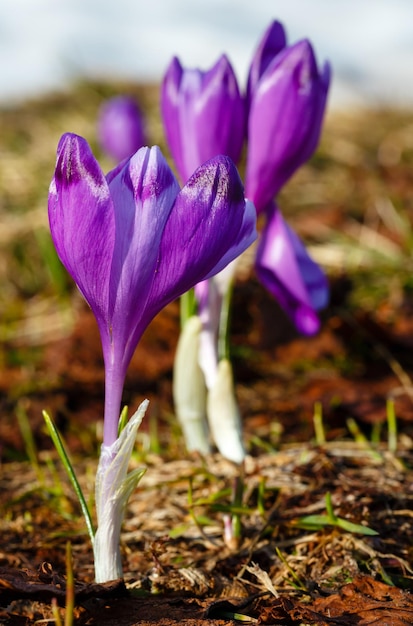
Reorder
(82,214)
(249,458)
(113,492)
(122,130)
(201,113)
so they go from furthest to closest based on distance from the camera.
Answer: (122,130), (249,458), (201,113), (113,492), (82,214)

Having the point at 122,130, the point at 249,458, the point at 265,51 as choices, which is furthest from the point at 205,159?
the point at 122,130

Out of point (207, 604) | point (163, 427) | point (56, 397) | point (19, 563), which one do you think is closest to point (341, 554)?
point (207, 604)

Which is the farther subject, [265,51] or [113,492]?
[265,51]

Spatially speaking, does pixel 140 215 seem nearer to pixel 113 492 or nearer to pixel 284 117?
pixel 113 492

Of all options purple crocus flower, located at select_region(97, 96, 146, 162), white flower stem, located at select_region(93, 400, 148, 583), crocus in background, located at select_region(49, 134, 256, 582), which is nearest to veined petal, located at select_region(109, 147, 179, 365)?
crocus in background, located at select_region(49, 134, 256, 582)

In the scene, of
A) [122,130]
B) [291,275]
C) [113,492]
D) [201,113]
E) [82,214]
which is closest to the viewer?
[82,214]

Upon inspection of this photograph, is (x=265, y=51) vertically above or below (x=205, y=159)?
above

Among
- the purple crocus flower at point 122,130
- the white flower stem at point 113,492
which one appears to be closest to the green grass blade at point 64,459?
the white flower stem at point 113,492
